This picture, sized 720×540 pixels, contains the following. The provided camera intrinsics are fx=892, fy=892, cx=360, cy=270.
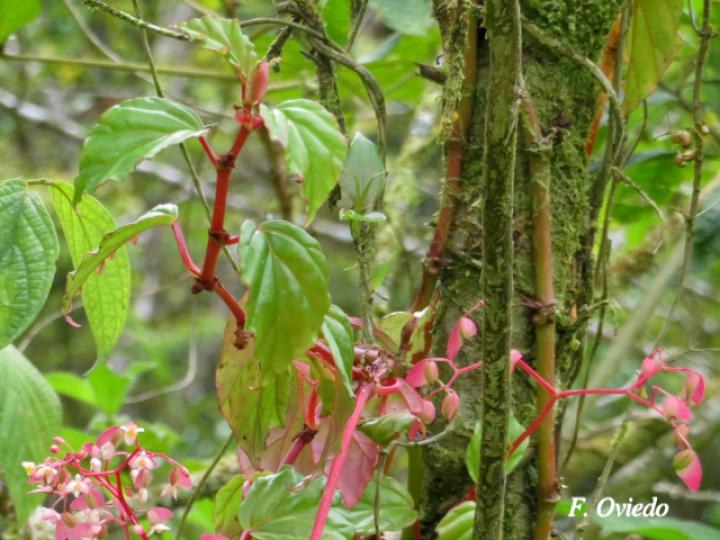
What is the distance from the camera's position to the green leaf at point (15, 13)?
114 cm

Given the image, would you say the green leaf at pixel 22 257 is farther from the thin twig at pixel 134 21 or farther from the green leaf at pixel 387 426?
the green leaf at pixel 387 426

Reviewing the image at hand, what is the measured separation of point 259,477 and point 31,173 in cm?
258

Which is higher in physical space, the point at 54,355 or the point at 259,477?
the point at 259,477

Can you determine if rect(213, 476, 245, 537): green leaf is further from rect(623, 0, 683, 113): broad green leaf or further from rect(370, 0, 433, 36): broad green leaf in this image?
rect(370, 0, 433, 36): broad green leaf

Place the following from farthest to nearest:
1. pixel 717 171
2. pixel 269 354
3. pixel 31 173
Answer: pixel 31 173 → pixel 717 171 → pixel 269 354

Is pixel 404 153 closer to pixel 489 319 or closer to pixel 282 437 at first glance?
pixel 282 437

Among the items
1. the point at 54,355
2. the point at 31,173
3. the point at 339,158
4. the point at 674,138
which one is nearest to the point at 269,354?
the point at 339,158

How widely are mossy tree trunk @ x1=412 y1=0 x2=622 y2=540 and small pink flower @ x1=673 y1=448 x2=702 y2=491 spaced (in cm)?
13

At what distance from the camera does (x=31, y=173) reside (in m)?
2.92

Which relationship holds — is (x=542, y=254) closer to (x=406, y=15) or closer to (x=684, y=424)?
(x=684, y=424)

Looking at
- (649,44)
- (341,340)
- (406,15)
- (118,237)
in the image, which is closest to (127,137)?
(118,237)

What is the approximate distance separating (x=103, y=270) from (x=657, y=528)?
736 mm

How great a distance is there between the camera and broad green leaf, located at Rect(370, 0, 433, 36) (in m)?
1.40

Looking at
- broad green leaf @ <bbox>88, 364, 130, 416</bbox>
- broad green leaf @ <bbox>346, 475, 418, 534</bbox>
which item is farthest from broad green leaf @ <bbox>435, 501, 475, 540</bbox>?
broad green leaf @ <bbox>88, 364, 130, 416</bbox>
